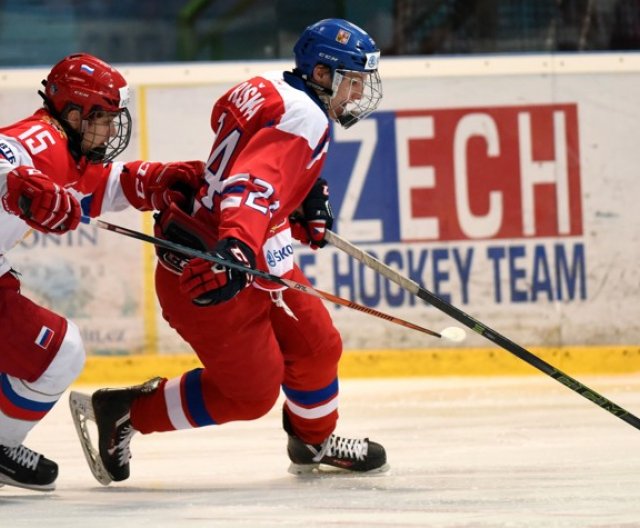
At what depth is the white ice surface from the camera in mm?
3049

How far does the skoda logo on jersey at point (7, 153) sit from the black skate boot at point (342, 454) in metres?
1.02

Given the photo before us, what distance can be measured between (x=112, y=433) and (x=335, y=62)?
3.53ft

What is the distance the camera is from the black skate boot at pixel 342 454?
370 cm

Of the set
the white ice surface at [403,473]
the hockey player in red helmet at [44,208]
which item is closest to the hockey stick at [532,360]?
the white ice surface at [403,473]

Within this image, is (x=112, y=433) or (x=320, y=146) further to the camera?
(x=112, y=433)

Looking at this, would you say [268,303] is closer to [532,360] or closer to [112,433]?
[112,433]

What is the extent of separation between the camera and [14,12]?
580 centimetres

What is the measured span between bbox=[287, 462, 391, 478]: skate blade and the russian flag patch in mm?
766

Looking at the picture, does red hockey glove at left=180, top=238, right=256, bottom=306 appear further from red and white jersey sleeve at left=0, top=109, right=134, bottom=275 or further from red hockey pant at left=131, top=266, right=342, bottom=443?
red and white jersey sleeve at left=0, top=109, right=134, bottom=275

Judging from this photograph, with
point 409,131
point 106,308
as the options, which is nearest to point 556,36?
point 409,131

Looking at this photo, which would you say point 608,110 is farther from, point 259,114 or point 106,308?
point 259,114

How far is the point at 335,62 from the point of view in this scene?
3.52 metres

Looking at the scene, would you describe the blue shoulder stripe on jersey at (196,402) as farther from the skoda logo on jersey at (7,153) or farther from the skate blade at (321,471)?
the skoda logo on jersey at (7,153)

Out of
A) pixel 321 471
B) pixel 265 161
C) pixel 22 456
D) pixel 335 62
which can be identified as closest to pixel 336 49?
pixel 335 62
